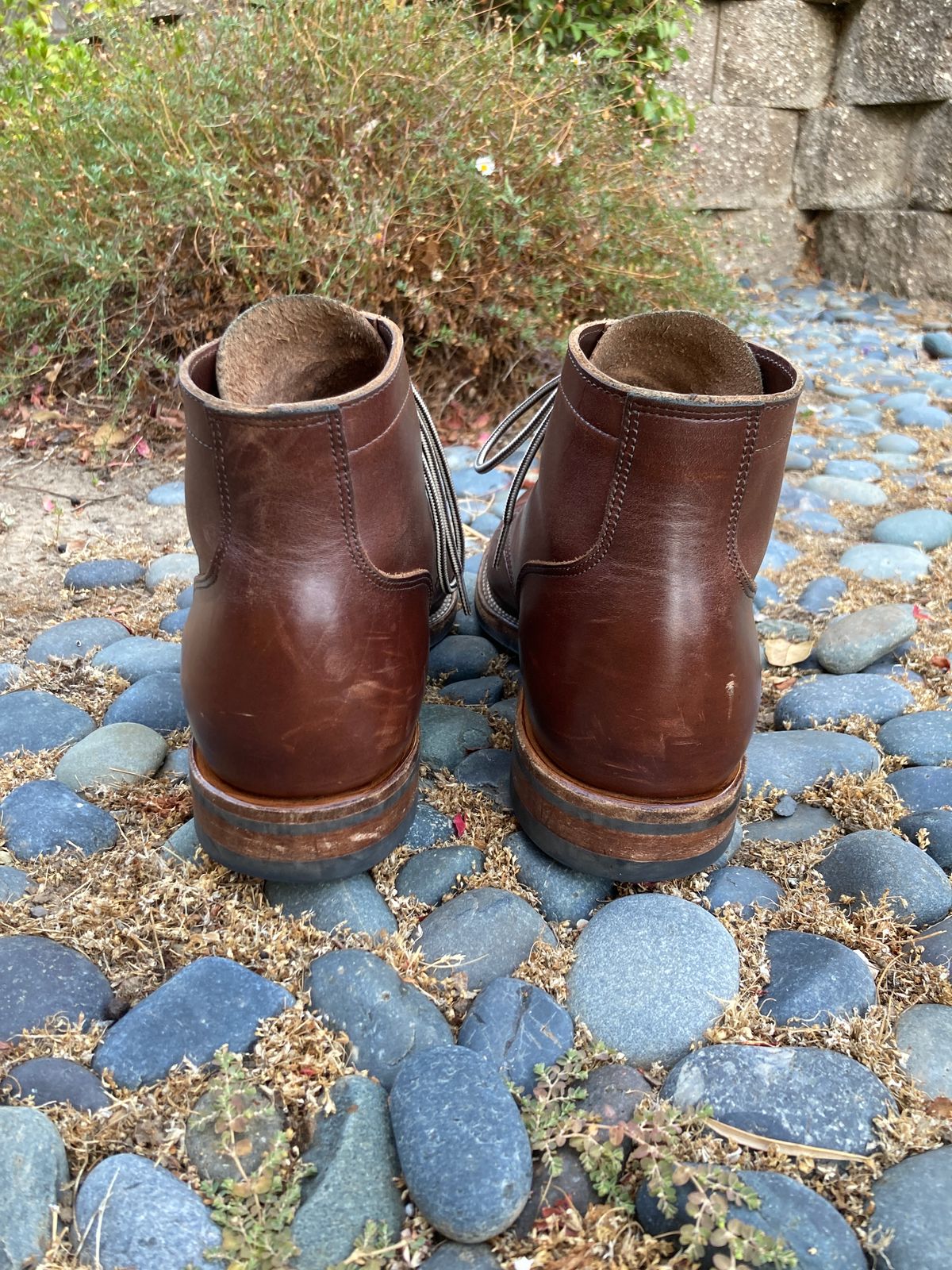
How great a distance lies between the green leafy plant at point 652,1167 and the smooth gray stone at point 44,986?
0.52 m

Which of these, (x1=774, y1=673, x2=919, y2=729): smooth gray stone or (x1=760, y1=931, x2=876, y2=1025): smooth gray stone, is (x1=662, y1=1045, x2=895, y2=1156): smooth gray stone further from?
(x1=774, y1=673, x2=919, y2=729): smooth gray stone

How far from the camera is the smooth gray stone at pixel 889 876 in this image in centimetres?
128

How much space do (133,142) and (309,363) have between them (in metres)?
2.10

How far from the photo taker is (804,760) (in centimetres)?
158

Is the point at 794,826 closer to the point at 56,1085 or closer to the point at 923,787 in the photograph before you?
the point at 923,787

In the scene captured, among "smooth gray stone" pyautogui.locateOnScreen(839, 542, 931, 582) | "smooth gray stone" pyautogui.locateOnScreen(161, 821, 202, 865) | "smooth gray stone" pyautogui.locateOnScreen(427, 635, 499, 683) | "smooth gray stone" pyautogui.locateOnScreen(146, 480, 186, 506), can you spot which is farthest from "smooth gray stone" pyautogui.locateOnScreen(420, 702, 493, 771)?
"smooth gray stone" pyautogui.locateOnScreen(146, 480, 186, 506)

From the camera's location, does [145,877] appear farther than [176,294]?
No

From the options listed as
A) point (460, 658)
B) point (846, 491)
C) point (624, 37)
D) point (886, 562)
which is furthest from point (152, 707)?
point (624, 37)

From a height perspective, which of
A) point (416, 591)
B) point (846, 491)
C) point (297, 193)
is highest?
point (297, 193)

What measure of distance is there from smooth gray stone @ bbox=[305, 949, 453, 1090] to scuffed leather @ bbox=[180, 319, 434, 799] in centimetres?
21

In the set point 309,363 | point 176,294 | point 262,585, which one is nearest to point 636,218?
point 176,294

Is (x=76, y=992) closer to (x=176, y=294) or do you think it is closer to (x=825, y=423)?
(x=176, y=294)

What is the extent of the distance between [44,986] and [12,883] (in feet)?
0.73

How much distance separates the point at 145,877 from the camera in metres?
1.31
